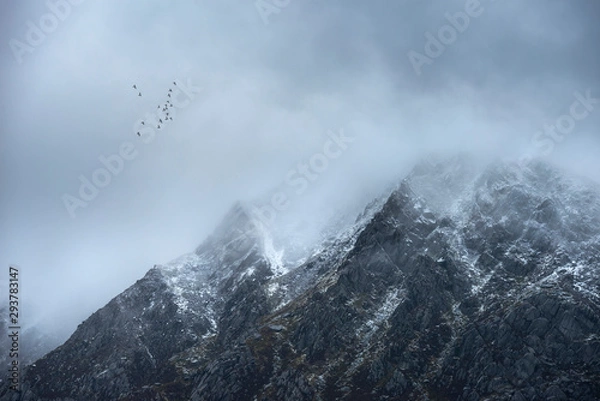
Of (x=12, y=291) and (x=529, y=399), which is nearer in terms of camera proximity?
(x=12, y=291)

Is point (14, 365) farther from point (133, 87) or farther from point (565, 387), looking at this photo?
point (565, 387)

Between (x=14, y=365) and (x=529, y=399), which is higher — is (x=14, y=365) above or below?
above

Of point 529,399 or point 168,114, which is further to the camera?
point 529,399

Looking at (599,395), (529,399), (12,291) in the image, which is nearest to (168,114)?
(12,291)

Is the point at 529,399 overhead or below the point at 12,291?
below

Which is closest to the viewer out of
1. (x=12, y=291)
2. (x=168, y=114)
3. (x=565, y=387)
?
(x=12, y=291)

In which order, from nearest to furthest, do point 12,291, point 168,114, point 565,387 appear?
point 12,291, point 168,114, point 565,387

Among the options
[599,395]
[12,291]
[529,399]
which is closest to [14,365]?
[12,291]

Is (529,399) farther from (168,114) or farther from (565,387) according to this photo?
(168,114)

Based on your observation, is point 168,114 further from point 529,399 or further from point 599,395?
point 599,395

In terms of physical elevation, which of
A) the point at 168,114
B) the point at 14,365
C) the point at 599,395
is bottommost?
the point at 599,395
